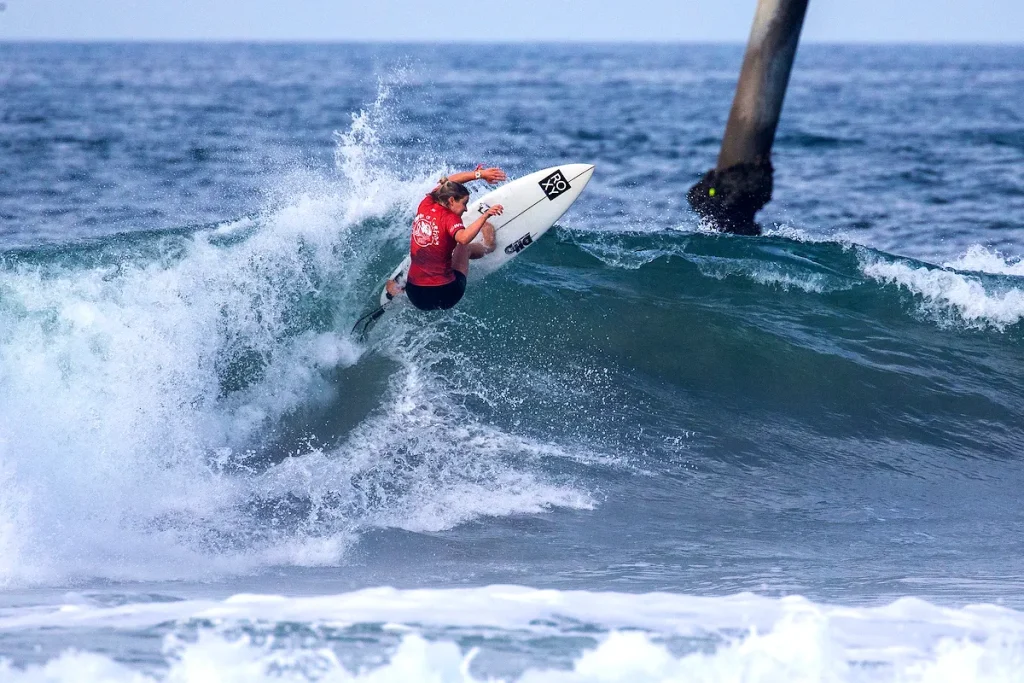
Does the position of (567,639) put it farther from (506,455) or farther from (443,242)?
(443,242)

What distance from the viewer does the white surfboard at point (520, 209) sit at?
28.0 ft

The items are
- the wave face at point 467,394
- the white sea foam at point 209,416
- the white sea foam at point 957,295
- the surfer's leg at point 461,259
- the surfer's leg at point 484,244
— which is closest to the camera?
the white sea foam at point 209,416

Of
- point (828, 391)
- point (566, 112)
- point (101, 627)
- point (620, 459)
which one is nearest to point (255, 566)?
point (101, 627)

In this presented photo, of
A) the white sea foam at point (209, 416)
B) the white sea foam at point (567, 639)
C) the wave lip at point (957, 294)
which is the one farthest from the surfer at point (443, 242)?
the wave lip at point (957, 294)

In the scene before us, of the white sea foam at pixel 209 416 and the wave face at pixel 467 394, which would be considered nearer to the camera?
the white sea foam at pixel 209 416

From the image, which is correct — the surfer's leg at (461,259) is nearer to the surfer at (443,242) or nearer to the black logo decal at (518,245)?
the surfer at (443,242)

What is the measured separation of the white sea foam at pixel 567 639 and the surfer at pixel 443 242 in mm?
2919

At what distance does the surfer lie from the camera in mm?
7305

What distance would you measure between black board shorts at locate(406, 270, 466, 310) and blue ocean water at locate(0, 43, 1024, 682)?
751 mm

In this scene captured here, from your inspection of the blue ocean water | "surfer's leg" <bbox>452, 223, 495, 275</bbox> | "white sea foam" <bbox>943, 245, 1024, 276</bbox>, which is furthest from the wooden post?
"surfer's leg" <bbox>452, 223, 495, 275</bbox>

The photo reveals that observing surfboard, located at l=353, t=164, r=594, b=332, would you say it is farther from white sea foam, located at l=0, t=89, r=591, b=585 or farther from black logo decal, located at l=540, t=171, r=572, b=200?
Answer: white sea foam, located at l=0, t=89, r=591, b=585

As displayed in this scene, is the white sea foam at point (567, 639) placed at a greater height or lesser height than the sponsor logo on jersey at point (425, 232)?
lesser

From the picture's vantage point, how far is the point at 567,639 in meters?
4.51

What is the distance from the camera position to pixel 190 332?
8.01 meters
